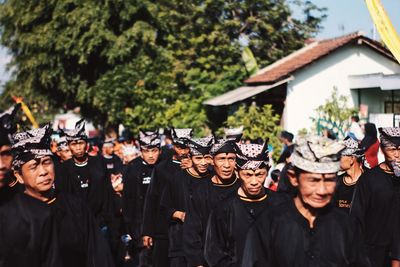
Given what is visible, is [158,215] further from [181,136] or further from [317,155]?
[317,155]

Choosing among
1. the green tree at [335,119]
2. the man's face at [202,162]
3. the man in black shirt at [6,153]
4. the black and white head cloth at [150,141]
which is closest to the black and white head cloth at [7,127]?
the man in black shirt at [6,153]

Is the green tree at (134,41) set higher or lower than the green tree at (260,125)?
higher

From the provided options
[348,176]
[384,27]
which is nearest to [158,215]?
[348,176]

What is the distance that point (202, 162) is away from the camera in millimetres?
8852

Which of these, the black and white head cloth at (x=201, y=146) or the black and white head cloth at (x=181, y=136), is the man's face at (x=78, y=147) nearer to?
the black and white head cloth at (x=181, y=136)

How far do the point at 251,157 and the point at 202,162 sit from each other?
222cm

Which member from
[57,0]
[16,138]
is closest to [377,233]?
[16,138]

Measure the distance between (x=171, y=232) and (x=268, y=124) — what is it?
10153 millimetres

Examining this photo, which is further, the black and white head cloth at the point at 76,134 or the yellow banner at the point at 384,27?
the black and white head cloth at the point at 76,134

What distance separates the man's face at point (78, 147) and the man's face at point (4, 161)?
19.8ft

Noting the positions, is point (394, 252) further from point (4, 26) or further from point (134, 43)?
point (4, 26)

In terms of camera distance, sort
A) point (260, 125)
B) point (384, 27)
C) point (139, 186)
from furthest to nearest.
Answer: point (260, 125) < point (139, 186) < point (384, 27)

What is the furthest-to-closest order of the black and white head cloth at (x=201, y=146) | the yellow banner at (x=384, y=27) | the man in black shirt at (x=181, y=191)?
the yellow banner at (x=384, y=27), the black and white head cloth at (x=201, y=146), the man in black shirt at (x=181, y=191)

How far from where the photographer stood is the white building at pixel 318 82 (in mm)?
24453
